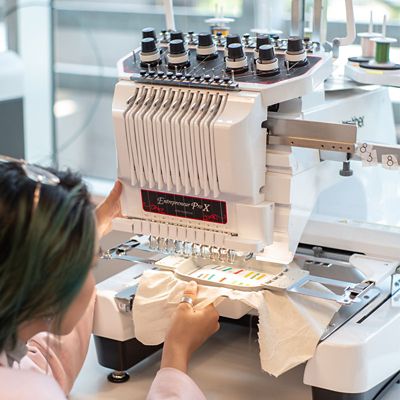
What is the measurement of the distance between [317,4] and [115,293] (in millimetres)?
620

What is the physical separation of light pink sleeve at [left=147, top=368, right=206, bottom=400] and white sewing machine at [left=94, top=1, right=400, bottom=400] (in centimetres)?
17

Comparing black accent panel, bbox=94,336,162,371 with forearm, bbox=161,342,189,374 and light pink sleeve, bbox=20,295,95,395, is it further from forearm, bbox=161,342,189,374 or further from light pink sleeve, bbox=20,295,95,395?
forearm, bbox=161,342,189,374

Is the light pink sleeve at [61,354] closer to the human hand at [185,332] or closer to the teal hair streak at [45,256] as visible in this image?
the human hand at [185,332]

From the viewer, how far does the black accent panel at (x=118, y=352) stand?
155cm

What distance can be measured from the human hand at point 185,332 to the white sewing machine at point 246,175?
0.05m

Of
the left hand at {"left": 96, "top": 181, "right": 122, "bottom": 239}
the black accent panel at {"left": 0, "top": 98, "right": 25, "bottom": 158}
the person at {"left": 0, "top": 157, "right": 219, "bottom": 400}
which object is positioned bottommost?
the black accent panel at {"left": 0, "top": 98, "right": 25, "bottom": 158}

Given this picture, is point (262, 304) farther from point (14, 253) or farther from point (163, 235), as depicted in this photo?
point (14, 253)

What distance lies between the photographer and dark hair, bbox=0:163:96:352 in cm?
94

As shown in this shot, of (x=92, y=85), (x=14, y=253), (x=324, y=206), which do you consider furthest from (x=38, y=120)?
(x=14, y=253)

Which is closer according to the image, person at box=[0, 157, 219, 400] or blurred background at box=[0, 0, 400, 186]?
person at box=[0, 157, 219, 400]

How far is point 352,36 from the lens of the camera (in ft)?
5.41

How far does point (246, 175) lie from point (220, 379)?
39 cm

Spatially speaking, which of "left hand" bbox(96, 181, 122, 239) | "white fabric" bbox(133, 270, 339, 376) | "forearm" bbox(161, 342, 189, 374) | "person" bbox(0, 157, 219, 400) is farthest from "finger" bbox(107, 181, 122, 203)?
"person" bbox(0, 157, 219, 400)

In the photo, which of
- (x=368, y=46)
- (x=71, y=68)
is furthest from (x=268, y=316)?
(x=71, y=68)
